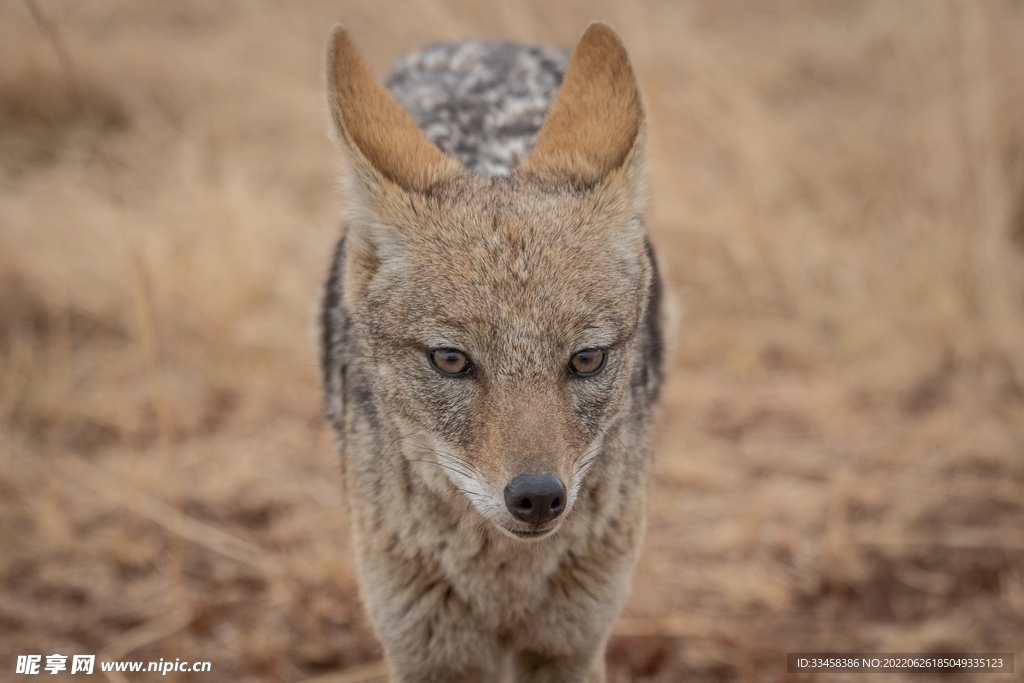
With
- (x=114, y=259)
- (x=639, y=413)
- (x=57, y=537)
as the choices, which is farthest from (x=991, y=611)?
(x=114, y=259)

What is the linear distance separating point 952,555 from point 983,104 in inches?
136

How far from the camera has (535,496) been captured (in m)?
2.30

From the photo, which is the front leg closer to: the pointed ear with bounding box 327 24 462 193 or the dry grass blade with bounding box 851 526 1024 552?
the pointed ear with bounding box 327 24 462 193

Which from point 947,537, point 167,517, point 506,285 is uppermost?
point 506,285

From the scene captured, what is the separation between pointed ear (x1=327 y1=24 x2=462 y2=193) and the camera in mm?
2664

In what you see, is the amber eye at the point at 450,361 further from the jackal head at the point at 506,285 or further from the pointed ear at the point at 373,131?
the pointed ear at the point at 373,131

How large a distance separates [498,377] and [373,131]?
877mm

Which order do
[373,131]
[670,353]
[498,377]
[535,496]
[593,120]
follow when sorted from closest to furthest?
[535,496] → [498,377] → [373,131] → [593,120] → [670,353]

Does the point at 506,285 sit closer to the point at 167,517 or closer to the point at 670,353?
the point at 670,353

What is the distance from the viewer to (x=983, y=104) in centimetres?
638

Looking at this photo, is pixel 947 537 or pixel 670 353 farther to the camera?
pixel 947 537

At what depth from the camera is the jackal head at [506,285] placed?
246 centimetres

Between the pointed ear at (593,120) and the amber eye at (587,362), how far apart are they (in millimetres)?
595

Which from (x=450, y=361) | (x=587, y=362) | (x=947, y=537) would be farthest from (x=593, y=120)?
(x=947, y=537)
